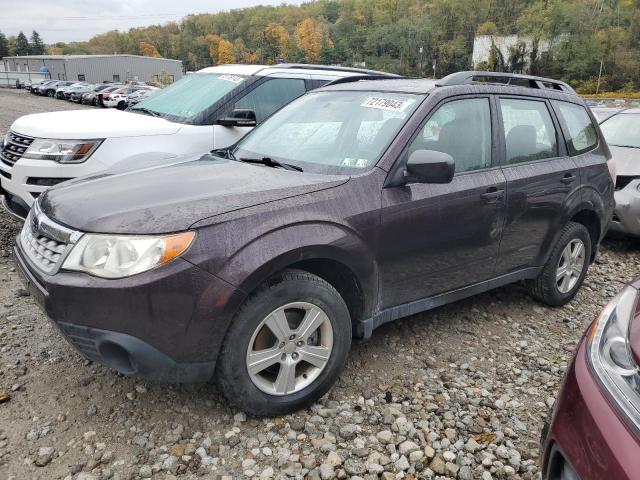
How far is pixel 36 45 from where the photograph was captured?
131750mm

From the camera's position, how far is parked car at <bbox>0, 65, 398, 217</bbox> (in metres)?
4.40

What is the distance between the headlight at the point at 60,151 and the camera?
14.4 ft

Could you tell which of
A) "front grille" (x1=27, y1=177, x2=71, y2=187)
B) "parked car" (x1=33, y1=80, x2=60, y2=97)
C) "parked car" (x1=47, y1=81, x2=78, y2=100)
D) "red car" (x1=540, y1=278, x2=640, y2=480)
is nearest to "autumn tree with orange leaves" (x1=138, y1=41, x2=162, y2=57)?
"parked car" (x1=33, y1=80, x2=60, y2=97)

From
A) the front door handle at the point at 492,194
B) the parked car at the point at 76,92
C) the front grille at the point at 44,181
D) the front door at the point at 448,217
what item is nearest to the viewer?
the front door at the point at 448,217

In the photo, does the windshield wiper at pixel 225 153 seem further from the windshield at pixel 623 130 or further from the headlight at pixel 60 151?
the windshield at pixel 623 130

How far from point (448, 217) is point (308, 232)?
1041 mm

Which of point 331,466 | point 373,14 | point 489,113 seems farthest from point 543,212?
point 373,14

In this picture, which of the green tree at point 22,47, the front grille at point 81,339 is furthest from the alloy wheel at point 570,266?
the green tree at point 22,47

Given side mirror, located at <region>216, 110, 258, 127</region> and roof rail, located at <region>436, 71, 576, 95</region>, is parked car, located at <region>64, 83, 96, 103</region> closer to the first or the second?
side mirror, located at <region>216, 110, 258, 127</region>

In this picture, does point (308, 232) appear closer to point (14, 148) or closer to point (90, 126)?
point (90, 126)

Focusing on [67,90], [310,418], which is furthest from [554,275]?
[67,90]

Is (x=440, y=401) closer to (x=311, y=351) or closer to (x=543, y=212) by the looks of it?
(x=311, y=351)

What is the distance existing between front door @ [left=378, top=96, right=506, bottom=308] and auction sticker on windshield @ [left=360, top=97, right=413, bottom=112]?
7.6 inches

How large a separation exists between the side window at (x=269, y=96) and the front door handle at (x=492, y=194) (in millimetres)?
2829
